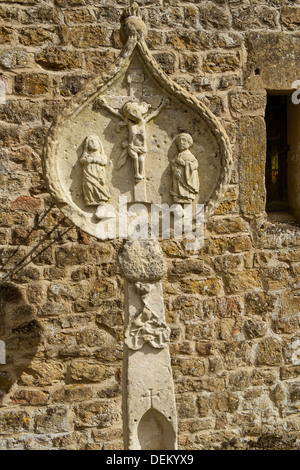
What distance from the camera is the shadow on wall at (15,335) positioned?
3.75 metres

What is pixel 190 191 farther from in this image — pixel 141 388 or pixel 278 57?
pixel 278 57

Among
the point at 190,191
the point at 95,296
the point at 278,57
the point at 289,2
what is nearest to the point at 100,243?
the point at 95,296

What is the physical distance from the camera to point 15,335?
12.4 feet

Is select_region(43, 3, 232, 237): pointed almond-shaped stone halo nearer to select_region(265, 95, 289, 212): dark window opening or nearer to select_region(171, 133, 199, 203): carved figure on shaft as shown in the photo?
select_region(171, 133, 199, 203): carved figure on shaft

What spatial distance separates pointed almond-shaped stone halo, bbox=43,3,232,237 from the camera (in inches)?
107

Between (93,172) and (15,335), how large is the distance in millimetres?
1663

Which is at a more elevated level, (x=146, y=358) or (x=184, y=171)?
(x=184, y=171)

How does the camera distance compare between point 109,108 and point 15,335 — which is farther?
point 15,335

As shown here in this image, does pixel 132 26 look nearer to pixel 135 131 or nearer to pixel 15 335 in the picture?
pixel 135 131

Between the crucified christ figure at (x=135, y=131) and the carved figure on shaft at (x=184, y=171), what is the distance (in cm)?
19

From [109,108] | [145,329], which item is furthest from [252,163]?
[145,329]

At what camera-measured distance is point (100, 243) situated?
154 inches

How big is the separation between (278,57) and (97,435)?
3.36m

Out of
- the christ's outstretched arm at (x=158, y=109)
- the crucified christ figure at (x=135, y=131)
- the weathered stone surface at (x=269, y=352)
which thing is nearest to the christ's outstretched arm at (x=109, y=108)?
the crucified christ figure at (x=135, y=131)
